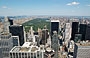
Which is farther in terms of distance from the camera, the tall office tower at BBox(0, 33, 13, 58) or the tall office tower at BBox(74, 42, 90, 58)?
the tall office tower at BBox(0, 33, 13, 58)

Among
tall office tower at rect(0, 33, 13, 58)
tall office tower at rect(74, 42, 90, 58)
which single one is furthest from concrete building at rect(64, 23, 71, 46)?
tall office tower at rect(0, 33, 13, 58)

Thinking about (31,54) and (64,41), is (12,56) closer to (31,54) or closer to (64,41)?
(31,54)

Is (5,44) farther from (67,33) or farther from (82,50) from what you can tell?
(67,33)

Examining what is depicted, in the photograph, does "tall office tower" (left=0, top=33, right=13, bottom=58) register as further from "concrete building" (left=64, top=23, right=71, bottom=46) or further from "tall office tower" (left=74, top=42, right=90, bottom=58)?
"concrete building" (left=64, top=23, right=71, bottom=46)

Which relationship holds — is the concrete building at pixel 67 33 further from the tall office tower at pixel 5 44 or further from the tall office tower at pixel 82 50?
the tall office tower at pixel 5 44

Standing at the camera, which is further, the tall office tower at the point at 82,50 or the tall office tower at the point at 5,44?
the tall office tower at the point at 5,44

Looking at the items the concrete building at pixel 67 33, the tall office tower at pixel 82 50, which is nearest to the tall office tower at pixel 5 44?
the tall office tower at pixel 82 50

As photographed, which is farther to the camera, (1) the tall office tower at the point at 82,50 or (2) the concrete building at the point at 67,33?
Answer: (2) the concrete building at the point at 67,33

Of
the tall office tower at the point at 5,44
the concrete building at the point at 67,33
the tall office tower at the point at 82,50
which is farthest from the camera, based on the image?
the concrete building at the point at 67,33

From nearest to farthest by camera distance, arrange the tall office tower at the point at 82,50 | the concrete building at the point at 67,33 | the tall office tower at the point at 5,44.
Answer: the tall office tower at the point at 82,50 → the tall office tower at the point at 5,44 → the concrete building at the point at 67,33

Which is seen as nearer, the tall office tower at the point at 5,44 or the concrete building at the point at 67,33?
the tall office tower at the point at 5,44

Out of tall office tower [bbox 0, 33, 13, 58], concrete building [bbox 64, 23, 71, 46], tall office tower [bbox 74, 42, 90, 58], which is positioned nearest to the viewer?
tall office tower [bbox 74, 42, 90, 58]
